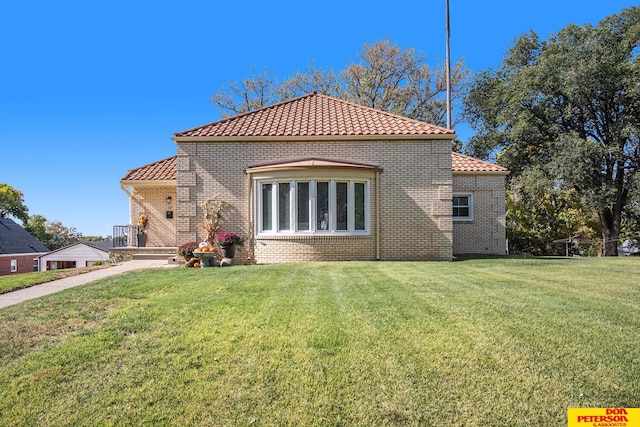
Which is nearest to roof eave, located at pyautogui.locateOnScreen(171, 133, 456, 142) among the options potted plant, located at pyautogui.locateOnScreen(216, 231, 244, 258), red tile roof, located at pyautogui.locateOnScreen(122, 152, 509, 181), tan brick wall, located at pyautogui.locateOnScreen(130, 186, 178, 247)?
potted plant, located at pyautogui.locateOnScreen(216, 231, 244, 258)

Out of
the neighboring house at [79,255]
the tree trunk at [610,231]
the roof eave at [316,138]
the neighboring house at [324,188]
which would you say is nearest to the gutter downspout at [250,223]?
the neighboring house at [324,188]

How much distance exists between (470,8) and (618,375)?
22.2 m

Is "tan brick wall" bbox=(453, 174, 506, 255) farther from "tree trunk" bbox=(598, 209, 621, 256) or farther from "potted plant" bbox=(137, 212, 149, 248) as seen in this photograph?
"potted plant" bbox=(137, 212, 149, 248)

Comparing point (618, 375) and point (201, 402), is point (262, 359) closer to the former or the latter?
point (201, 402)

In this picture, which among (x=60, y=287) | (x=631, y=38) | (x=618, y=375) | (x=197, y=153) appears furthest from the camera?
(x=631, y=38)

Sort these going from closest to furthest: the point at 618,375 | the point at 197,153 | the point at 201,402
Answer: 1. the point at 201,402
2. the point at 618,375
3. the point at 197,153

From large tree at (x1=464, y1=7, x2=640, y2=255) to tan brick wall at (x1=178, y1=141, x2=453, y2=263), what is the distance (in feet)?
31.8

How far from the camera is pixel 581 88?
18328mm

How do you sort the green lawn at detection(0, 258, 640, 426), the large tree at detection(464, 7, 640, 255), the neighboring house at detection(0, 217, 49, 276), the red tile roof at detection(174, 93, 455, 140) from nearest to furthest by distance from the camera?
the green lawn at detection(0, 258, 640, 426)
the red tile roof at detection(174, 93, 455, 140)
the large tree at detection(464, 7, 640, 255)
the neighboring house at detection(0, 217, 49, 276)

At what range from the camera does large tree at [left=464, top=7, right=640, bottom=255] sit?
59.3 feet

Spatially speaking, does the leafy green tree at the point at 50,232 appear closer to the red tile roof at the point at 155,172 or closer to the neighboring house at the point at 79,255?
the neighboring house at the point at 79,255

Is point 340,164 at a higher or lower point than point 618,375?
higher

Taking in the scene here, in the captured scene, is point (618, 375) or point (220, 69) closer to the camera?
point (618, 375)

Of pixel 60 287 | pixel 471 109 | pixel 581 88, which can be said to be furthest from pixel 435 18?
pixel 60 287
